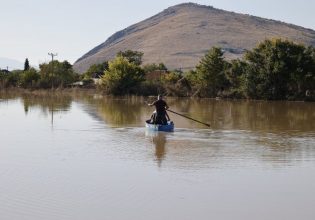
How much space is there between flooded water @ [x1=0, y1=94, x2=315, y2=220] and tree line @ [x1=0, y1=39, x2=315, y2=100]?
3829 cm

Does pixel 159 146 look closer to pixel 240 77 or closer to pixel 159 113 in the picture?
pixel 159 113

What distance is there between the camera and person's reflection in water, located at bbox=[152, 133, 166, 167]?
16078mm

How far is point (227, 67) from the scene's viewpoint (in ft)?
218

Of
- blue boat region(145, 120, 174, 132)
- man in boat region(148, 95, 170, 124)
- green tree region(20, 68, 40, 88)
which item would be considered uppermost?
green tree region(20, 68, 40, 88)

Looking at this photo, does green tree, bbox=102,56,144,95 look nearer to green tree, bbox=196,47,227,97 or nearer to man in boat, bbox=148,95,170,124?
green tree, bbox=196,47,227,97

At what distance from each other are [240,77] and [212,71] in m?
4.25

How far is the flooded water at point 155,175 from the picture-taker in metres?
10.1

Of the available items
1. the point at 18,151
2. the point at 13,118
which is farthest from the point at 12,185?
the point at 13,118

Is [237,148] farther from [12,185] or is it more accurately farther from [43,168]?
[12,185]

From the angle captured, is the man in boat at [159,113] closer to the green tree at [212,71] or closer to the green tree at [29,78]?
the green tree at [212,71]

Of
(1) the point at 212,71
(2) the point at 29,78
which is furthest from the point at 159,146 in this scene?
(2) the point at 29,78

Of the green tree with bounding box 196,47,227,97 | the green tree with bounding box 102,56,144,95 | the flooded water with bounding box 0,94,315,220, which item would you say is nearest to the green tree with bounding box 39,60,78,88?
the green tree with bounding box 102,56,144,95

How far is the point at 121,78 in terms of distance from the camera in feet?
222

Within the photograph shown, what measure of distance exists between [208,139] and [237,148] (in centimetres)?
270
